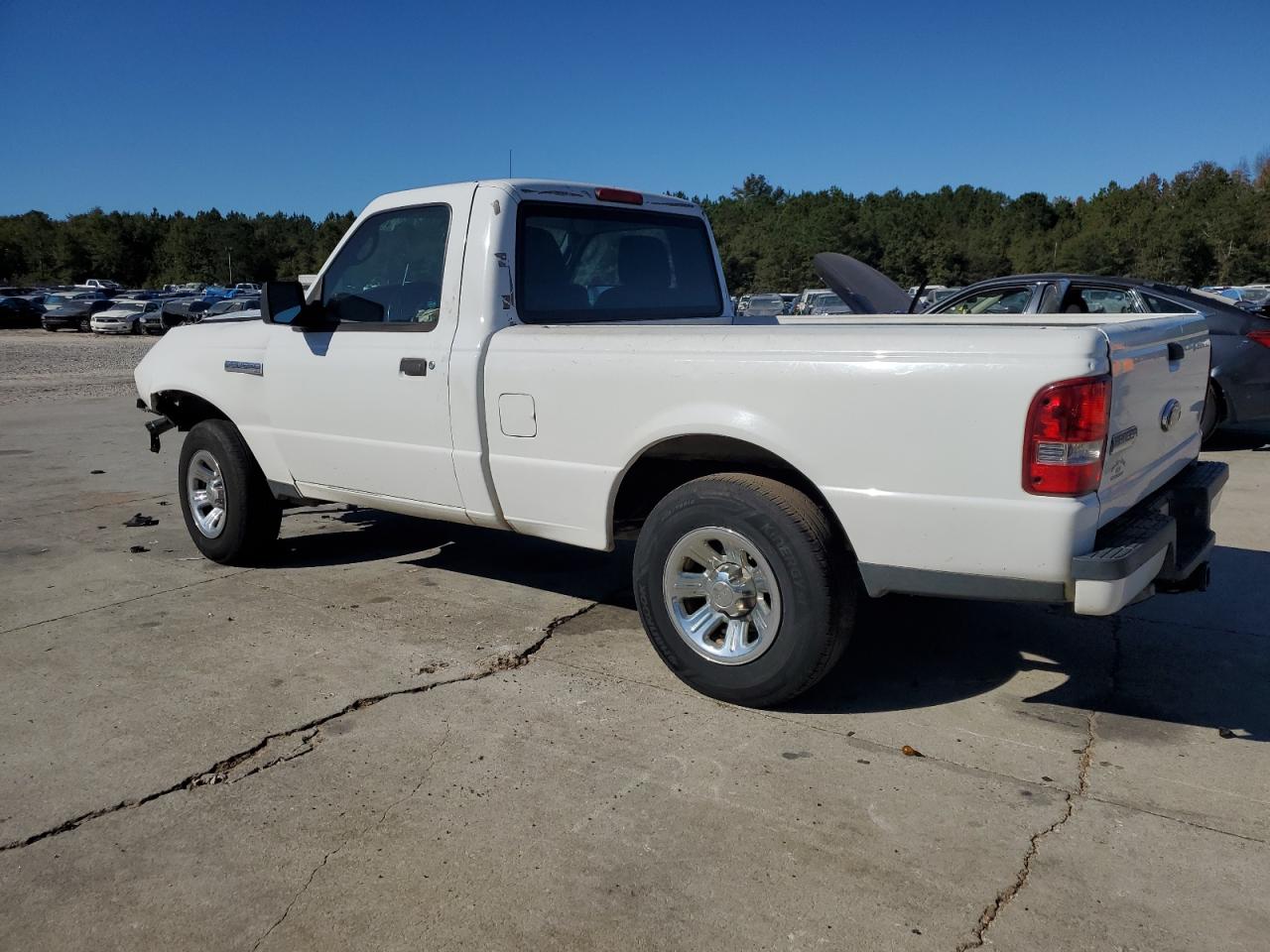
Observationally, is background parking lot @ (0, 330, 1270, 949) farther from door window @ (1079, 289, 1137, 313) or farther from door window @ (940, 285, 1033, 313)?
door window @ (1079, 289, 1137, 313)

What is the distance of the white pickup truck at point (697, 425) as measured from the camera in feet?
11.0

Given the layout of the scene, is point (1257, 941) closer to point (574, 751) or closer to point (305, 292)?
point (574, 751)

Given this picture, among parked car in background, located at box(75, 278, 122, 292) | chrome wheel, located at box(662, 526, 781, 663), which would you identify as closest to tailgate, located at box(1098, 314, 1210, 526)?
chrome wheel, located at box(662, 526, 781, 663)

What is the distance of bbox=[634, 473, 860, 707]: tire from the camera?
3.74 m

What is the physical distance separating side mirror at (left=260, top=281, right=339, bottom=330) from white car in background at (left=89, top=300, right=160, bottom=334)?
40029 mm

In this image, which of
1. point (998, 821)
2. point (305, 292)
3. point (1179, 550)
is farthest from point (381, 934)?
point (305, 292)

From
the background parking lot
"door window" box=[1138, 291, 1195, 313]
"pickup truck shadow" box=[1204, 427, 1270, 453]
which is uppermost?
"door window" box=[1138, 291, 1195, 313]

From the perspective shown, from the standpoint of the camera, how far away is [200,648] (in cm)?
476

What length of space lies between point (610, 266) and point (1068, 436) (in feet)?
9.09

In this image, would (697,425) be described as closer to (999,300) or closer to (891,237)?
(999,300)

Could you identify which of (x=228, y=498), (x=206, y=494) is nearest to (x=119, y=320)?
(x=206, y=494)

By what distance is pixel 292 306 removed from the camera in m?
5.33

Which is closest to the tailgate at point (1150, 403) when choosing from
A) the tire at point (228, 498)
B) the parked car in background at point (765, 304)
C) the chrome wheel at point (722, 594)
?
the chrome wheel at point (722, 594)

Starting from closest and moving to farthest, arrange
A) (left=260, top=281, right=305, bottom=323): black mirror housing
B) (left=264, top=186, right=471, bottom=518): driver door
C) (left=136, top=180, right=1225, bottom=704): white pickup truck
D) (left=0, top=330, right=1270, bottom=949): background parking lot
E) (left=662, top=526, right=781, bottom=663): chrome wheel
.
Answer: (left=0, top=330, right=1270, bottom=949): background parking lot
(left=136, top=180, right=1225, bottom=704): white pickup truck
(left=662, top=526, right=781, bottom=663): chrome wheel
(left=264, top=186, right=471, bottom=518): driver door
(left=260, top=281, right=305, bottom=323): black mirror housing
